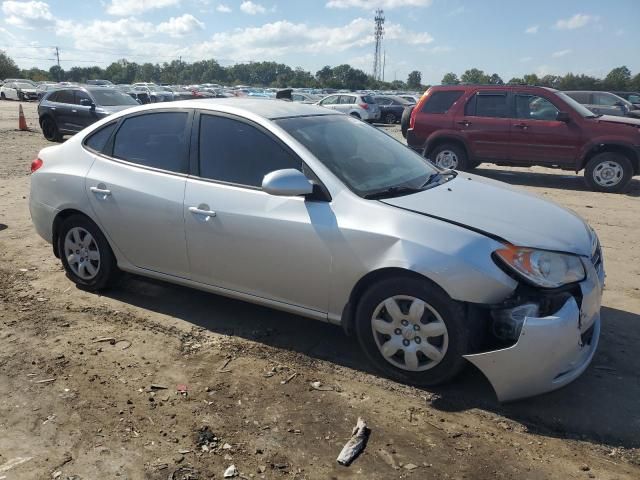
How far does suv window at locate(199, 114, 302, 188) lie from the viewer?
3.87 m

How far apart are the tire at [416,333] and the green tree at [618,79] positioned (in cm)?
5794

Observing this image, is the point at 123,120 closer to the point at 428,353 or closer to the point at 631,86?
the point at 428,353

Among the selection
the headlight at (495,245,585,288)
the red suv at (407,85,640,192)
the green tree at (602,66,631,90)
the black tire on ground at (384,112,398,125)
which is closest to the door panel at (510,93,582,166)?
the red suv at (407,85,640,192)

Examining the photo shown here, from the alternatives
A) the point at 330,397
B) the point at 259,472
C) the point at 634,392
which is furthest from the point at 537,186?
the point at 259,472

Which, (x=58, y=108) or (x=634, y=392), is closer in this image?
(x=634, y=392)

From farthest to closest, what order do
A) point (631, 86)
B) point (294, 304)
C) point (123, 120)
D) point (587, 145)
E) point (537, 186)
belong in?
point (631, 86)
point (537, 186)
point (587, 145)
point (123, 120)
point (294, 304)

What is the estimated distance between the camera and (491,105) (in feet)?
36.7

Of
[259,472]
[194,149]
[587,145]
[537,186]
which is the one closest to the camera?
[259,472]

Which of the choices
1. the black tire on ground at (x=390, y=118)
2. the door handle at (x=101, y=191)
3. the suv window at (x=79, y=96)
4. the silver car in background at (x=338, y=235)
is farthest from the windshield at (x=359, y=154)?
the black tire on ground at (x=390, y=118)

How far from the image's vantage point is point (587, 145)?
34.2 feet

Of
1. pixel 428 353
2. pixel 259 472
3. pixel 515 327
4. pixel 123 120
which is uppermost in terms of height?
pixel 123 120

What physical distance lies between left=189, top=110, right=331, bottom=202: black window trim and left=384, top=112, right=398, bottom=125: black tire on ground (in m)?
26.5

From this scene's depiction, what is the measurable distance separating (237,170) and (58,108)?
48.5 ft

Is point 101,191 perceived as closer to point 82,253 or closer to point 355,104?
point 82,253
